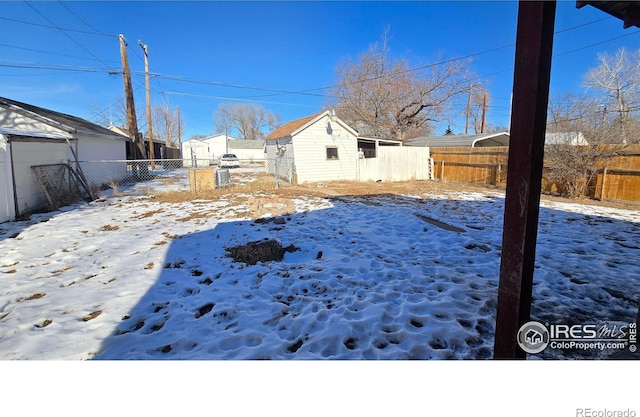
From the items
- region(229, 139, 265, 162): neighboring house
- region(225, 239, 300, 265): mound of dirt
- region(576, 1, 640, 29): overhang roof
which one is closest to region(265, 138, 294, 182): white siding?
region(225, 239, 300, 265): mound of dirt

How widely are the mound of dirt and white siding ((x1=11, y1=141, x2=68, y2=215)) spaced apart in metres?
6.72

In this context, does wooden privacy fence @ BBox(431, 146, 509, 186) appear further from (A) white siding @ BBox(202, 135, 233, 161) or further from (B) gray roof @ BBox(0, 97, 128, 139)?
(A) white siding @ BBox(202, 135, 233, 161)

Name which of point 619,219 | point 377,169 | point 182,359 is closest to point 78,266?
point 182,359

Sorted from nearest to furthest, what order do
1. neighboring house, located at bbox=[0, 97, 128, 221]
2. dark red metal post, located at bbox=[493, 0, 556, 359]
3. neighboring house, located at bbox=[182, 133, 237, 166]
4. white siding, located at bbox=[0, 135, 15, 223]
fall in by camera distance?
dark red metal post, located at bbox=[493, 0, 556, 359]
white siding, located at bbox=[0, 135, 15, 223]
neighboring house, located at bbox=[0, 97, 128, 221]
neighboring house, located at bbox=[182, 133, 237, 166]

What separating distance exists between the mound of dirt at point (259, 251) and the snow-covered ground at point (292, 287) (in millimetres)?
140

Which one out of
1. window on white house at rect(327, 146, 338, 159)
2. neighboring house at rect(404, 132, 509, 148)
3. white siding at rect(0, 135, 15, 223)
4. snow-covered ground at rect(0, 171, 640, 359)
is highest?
neighboring house at rect(404, 132, 509, 148)

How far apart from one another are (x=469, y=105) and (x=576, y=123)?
18107 millimetres

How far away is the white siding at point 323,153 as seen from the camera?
14758 millimetres

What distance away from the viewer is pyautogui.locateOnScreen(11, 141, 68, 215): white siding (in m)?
7.41

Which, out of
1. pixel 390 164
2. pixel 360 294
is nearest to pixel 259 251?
pixel 360 294

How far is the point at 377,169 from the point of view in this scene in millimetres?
16266

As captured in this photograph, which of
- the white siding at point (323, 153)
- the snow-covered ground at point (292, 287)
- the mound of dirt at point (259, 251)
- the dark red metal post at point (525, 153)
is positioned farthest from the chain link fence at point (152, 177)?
the dark red metal post at point (525, 153)

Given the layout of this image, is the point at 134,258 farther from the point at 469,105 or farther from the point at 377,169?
the point at 469,105

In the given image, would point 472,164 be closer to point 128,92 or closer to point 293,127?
point 293,127
